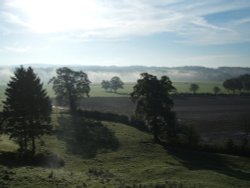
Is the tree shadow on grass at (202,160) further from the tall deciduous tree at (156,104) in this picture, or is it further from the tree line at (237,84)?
the tree line at (237,84)

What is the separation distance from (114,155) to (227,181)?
67.7ft

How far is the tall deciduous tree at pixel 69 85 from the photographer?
92.6m

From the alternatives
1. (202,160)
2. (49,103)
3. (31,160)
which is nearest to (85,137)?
(49,103)

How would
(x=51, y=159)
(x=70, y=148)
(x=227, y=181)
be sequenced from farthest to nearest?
(x=70, y=148) → (x=51, y=159) → (x=227, y=181)

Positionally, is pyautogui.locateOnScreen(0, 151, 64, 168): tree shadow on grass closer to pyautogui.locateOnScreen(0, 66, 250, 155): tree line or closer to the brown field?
pyautogui.locateOnScreen(0, 66, 250, 155): tree line

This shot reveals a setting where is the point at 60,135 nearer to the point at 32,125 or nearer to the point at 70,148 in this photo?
the point at 70,148

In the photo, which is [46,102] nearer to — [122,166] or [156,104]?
[122,166]

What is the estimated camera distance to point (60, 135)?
63.7 metres

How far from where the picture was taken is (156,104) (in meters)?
63.7

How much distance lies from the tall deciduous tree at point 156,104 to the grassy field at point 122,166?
3.73m

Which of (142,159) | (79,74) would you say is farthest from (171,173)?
(79,74)

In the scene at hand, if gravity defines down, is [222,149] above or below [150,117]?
below

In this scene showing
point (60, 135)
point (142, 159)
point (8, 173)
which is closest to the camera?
point (8, 173)

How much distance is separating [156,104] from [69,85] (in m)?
35.8
